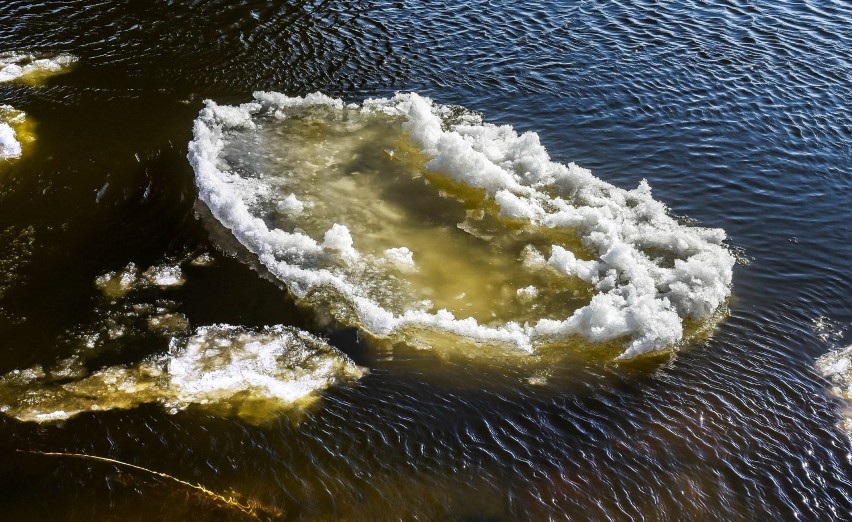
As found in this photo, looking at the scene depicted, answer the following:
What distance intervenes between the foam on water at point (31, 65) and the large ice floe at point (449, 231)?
4.36m

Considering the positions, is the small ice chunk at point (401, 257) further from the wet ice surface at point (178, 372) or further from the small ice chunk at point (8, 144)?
the small ice chunk at point (8, 144)

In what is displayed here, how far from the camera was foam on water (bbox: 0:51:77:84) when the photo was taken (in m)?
15.9

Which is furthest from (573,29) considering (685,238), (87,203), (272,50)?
(87,203)

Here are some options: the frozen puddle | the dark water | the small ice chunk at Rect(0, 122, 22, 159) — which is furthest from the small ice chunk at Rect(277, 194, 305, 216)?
the small ice chunk at Rect(0, 122, 22, 159)

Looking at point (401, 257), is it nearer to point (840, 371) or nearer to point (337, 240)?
point (337, 240)

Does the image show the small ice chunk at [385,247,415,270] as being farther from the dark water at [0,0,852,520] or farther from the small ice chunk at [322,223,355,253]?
the dark water at [0,0,852,520]

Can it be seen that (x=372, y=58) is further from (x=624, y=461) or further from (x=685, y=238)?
(x=624, y=461)

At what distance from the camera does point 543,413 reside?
874 cm

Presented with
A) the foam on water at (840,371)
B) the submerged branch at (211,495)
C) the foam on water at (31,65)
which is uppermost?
the foam on water at (31,65)

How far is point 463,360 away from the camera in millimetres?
9469

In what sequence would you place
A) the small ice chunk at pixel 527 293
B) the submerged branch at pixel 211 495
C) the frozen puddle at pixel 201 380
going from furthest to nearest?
the small ice chunk at pixel 527 293, the frozen puddle at pixel 201 380, the submerged branch at pixel 211 495

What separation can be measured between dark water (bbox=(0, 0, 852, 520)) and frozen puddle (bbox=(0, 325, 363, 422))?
0.24m

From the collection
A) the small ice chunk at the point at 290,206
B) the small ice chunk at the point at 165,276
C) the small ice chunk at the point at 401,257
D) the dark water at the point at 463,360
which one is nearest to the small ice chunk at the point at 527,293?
the dark water at the point at 463,360

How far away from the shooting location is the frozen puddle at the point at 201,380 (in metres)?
8.60
